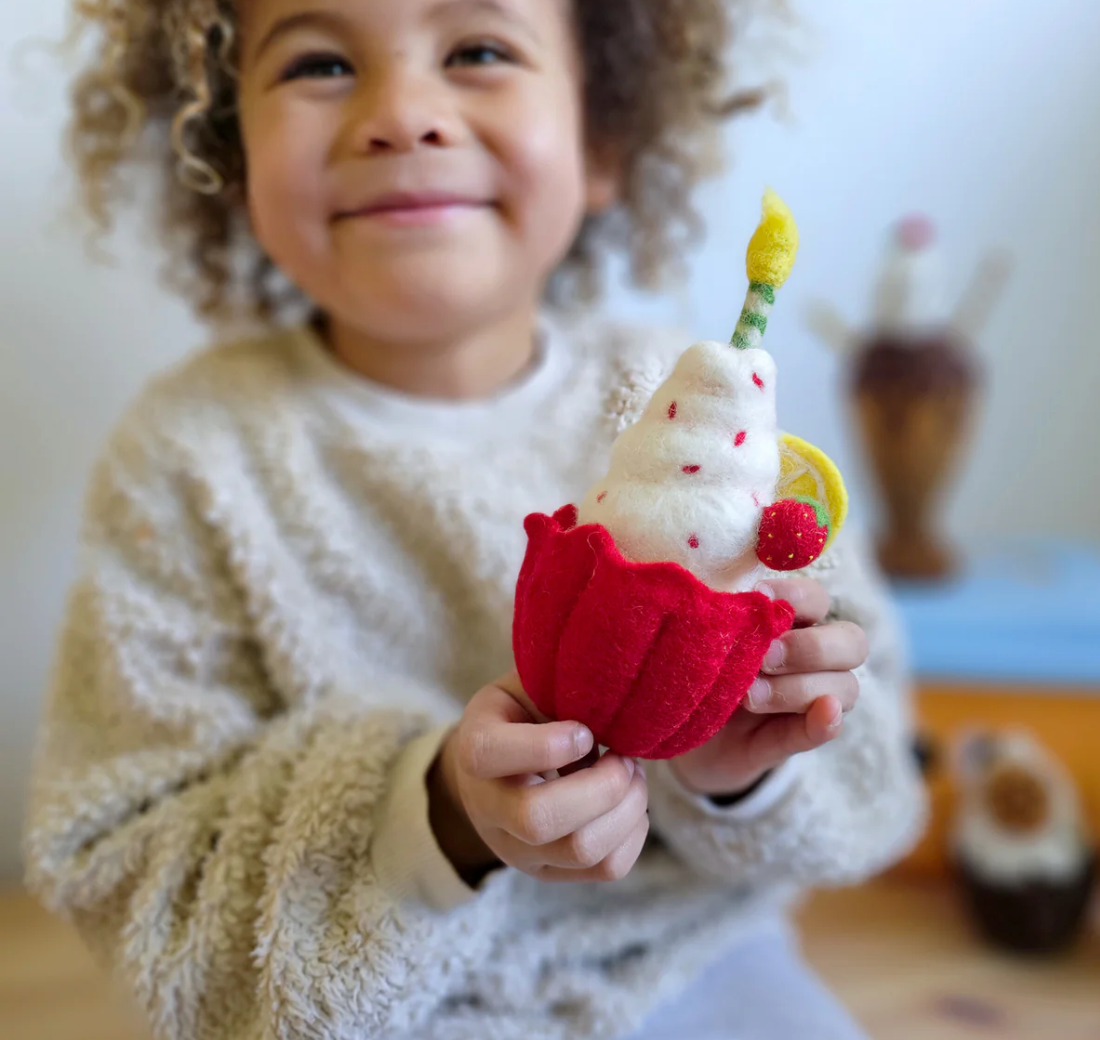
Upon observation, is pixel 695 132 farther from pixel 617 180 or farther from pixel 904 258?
pixel 904 258

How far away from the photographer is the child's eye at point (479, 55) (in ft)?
1.98

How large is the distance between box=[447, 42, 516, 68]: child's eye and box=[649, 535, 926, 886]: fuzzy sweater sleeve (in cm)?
33

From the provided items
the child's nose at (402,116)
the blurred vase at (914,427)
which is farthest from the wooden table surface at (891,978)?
the child's nose at (402,116)

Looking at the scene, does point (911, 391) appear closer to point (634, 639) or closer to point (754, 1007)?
point (754, 1007)

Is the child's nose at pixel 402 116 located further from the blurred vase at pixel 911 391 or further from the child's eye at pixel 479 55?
the blurred vase at pixel 911 391

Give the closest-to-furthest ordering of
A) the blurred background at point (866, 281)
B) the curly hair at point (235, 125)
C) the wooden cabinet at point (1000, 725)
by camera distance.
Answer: the curly hair at point (235, 125), the blurred background at point (866, 281), the wooden cabinet at point (1000, 725)

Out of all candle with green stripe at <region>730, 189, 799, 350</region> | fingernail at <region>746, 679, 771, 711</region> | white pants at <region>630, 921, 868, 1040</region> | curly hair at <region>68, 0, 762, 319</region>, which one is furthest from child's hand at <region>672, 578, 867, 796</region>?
curly hair at <region>68, 0, 762, 319</region>

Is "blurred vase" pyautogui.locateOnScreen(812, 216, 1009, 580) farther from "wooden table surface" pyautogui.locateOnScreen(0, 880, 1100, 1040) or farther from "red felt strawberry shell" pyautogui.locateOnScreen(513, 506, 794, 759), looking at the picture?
"red felt strawberry shell" pyautogui.locateOnScreen(513, 506, 794, 759)

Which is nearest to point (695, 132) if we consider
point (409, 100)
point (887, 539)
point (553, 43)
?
point (553, 43)

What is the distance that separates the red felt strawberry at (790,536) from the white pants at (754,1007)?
0.37m

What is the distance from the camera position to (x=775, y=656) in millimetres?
440

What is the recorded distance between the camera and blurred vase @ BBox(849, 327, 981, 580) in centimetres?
102

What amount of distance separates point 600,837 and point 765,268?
0.23m

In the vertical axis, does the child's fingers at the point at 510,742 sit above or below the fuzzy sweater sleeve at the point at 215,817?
above
